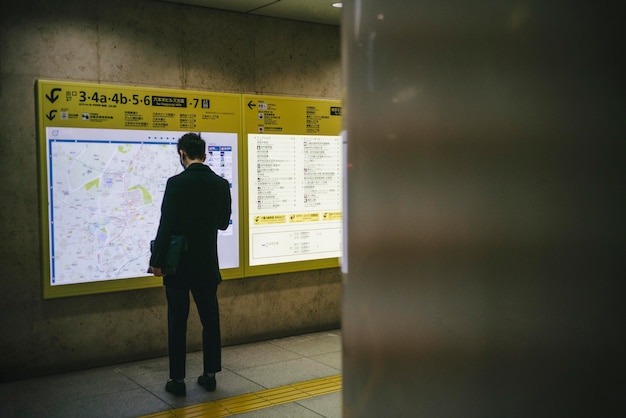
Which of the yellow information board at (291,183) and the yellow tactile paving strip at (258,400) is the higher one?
the yellow information board at (291,183)

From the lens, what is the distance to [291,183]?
22.5 ft

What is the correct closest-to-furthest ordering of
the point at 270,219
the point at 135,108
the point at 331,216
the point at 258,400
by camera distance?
1. the point at 258,400
2. the point at 135,108
3. the point at 270,219
4. the point at 331,216

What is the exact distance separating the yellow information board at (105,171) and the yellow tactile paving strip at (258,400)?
1588 mm

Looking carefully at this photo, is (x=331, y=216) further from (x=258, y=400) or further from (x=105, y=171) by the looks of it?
(x=258, y=400)

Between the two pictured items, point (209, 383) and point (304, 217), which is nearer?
point (209, 383)

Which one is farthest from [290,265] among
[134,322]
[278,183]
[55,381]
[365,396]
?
[365,396]

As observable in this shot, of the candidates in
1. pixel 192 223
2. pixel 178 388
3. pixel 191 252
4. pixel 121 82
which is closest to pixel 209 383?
pixel 178 388

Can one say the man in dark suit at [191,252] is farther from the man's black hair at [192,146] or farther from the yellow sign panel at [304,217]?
the yellow sign panel at [304,217]

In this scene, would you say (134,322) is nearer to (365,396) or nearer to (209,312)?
(209,312)

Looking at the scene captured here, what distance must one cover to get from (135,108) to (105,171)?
646 millimetres

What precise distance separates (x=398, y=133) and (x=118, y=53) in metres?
5.06

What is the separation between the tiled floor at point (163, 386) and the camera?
471 centimetres

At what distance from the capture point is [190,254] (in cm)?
494

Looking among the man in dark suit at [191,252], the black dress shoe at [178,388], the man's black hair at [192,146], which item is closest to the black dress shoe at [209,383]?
the man in dark suit at [191,252]
